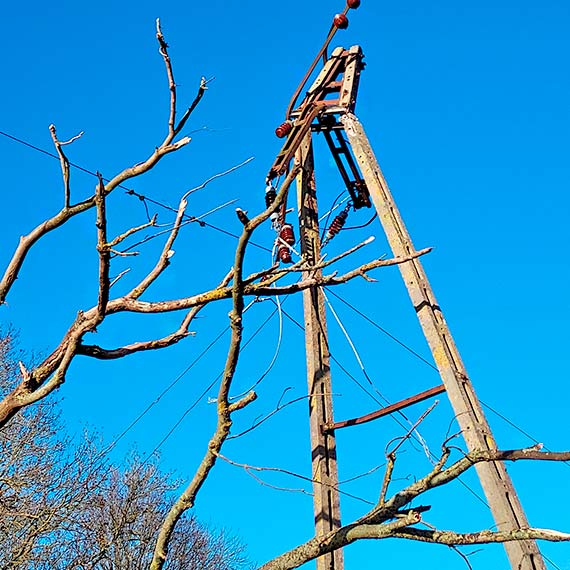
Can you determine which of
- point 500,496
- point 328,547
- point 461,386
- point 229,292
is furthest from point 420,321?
point 328,547

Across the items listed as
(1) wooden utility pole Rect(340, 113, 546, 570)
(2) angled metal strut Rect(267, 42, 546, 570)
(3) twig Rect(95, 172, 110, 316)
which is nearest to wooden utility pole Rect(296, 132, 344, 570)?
(2) angled metal strut Rect(267, 42, 546, 570)

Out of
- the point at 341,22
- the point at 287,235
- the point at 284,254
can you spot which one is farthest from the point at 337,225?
the point at 341,22

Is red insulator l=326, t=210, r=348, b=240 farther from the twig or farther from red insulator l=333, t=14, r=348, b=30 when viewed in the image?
the twig

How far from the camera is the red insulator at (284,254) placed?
5.21m

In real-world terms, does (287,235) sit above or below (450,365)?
above

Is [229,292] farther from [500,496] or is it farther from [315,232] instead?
[315,232]

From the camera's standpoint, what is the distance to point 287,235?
5363 millimetres

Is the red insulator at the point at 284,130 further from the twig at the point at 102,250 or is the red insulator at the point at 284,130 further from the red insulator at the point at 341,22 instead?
the twig at the point at 102,250

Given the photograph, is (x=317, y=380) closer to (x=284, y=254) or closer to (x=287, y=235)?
(x=284, y=254)

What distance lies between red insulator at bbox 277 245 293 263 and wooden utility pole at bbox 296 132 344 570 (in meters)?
0.15

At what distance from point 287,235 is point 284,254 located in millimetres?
183

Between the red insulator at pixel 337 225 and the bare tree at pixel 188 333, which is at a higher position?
the red insulator at pixel 337 225

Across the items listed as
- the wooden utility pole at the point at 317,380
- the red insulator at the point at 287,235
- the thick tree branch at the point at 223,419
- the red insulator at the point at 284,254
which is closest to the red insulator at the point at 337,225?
the wooden utility pole at the point at 317,380

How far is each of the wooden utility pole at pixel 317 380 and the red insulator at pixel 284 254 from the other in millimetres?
146
